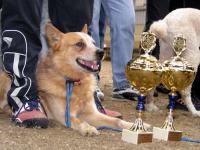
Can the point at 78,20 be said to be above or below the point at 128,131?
above

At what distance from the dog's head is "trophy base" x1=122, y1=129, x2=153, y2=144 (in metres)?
0.59

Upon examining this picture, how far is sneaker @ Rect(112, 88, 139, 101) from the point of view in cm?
380

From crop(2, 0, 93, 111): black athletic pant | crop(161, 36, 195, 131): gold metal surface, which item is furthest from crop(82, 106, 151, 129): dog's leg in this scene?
crop(2, 0, 93, 111): black athletic pant

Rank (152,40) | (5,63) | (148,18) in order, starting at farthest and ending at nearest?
(148,18) → (5,63) → (152,40)

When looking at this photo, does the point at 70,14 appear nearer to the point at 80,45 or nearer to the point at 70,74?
the point at 80,45

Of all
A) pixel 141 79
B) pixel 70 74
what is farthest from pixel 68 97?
A: pixel 141 79

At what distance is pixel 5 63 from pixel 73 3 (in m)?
0.58

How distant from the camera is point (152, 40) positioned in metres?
2.54

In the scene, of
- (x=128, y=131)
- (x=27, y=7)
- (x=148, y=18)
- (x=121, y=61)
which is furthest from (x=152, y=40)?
(x=148, y=18)

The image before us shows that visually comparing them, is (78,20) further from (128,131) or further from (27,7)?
(128,131)

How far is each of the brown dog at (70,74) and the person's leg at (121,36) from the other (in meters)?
0.96

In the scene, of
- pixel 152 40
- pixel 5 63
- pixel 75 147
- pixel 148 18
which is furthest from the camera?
pixel 148 18

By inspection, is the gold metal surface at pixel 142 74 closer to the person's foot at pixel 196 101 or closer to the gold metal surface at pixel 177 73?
the gold metal surface at pixel 177 73

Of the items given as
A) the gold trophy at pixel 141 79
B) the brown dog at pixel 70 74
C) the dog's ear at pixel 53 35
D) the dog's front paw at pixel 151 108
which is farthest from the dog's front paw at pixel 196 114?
the dog's ear at pixel 53 35
